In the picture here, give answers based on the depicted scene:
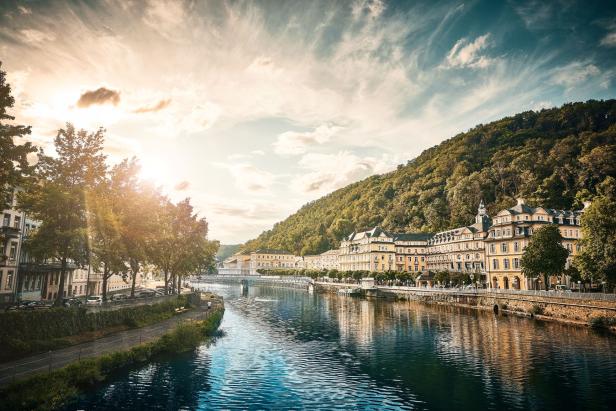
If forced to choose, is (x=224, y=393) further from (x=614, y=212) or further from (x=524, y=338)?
(x=614, y=212)

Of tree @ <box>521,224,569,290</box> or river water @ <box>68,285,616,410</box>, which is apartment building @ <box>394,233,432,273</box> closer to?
tree @ <box>521,224,569,290</box>

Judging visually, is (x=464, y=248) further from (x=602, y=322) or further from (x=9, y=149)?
(x=9, y=149)

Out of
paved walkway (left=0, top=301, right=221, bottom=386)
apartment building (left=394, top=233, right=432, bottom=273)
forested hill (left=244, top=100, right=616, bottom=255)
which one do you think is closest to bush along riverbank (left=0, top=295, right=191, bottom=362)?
paved walkway (left=0, top=301, right=221, bottom=386)

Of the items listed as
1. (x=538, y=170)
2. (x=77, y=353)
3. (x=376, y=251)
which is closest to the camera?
(x=77, y=353)

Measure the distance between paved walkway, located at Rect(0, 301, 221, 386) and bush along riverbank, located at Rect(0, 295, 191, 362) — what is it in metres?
0.88

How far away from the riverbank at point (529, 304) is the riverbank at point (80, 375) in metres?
56.6

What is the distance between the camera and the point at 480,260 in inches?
4867

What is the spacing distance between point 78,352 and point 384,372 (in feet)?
90.2

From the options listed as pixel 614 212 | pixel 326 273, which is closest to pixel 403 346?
pixel 614 212

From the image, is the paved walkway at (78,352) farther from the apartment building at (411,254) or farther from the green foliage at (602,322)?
the apartment building at (411,254)

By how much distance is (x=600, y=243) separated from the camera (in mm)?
60781

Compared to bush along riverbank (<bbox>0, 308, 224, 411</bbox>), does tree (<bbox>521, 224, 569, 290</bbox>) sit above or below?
above

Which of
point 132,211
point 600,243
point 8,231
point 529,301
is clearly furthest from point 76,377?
point 529,301

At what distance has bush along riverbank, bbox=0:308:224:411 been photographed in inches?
946
